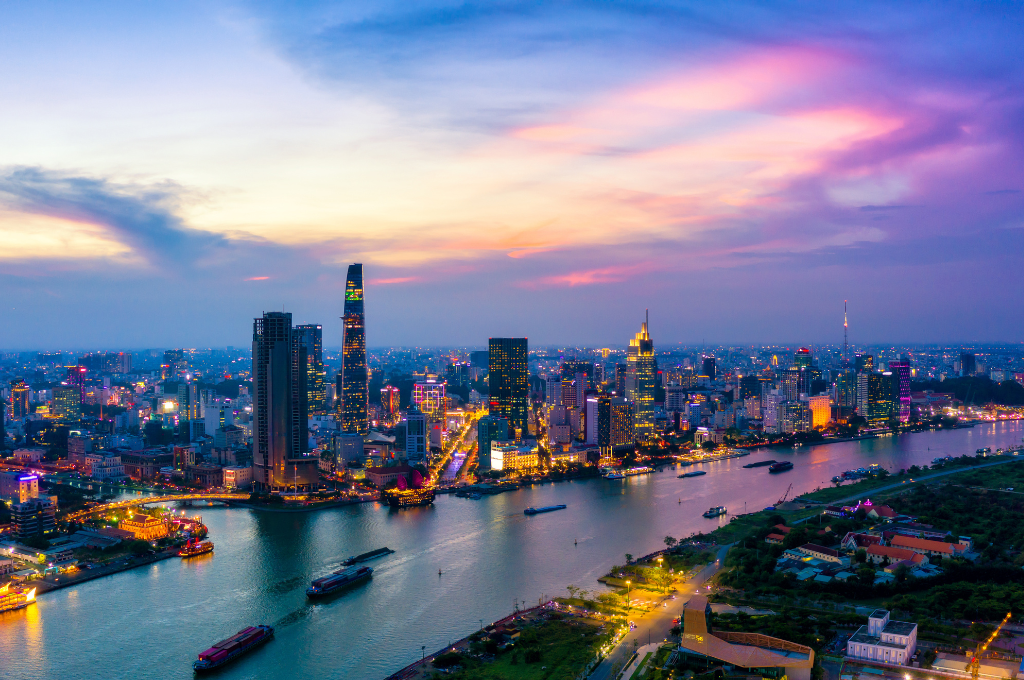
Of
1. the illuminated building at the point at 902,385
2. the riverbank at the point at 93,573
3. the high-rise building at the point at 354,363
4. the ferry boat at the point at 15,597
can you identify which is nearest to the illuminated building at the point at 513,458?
the high-rise building at the point at 354,363

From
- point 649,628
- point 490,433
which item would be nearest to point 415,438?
point 490,433

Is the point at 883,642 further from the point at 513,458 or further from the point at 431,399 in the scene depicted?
the point at 431,399

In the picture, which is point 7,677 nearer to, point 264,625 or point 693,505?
point 264,625

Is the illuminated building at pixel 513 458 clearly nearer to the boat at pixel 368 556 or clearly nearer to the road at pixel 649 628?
the boat at pixel 368 556

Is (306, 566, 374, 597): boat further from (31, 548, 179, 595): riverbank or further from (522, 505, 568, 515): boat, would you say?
(522, 505, 568, 515): boat

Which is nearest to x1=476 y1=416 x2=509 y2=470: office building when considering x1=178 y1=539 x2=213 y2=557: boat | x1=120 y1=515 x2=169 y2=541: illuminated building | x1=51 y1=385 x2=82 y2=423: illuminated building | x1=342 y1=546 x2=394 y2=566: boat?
x1=342 y1=546 x2=394 y2=566: boat
